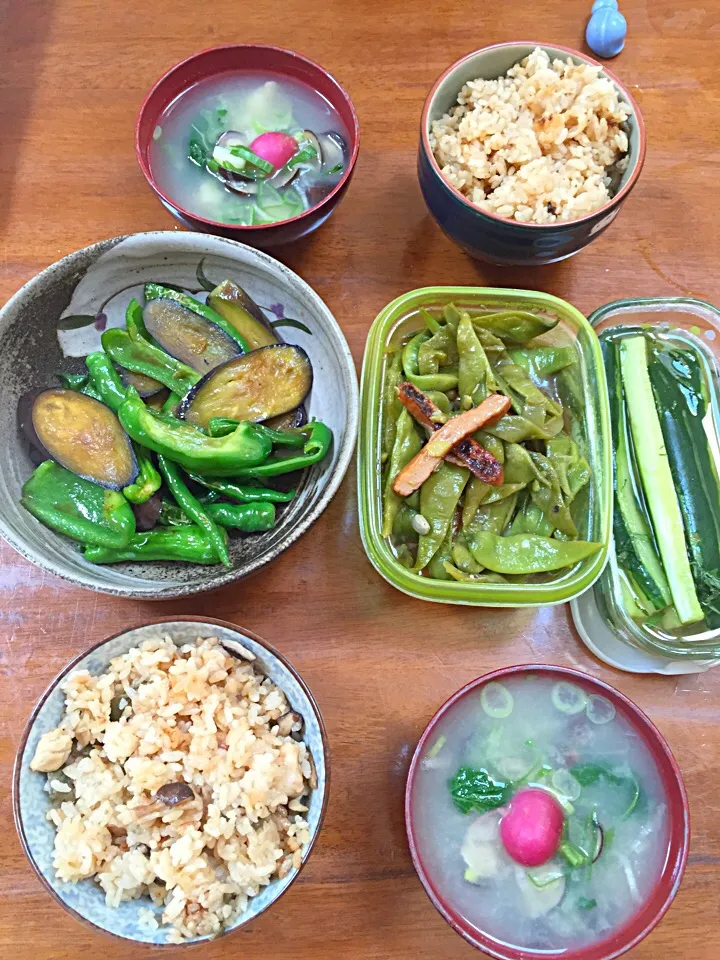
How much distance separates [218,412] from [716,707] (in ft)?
4.01

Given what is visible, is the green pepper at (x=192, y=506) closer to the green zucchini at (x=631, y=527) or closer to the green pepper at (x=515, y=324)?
the green pepper at (x=515, y=324)

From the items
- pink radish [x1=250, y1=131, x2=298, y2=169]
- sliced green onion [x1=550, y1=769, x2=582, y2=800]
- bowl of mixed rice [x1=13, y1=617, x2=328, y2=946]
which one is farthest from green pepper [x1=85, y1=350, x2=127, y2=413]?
sliced green onion [x1=550, y1=769, x2=582, y2=800]

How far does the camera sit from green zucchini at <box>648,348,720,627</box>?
4.79 feet

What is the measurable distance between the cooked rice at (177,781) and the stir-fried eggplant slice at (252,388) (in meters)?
0.45

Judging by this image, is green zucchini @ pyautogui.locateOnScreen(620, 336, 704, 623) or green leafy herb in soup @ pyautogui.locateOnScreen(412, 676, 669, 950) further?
green zucchini @ pyautogui.locateOnScreen(620, 336, 704, 623)

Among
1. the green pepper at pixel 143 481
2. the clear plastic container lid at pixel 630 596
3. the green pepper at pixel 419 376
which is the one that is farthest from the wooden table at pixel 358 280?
the green pepper at pixel 143 481

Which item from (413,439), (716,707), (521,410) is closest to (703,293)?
(521,410)

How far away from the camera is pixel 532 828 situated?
1304 mm

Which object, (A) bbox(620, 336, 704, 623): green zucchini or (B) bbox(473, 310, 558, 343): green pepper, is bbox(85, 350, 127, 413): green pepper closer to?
(B) bbox(473, 310, 558, 343): green pepper

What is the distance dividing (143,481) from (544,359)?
0.89 metres

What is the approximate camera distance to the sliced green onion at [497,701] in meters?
1.38

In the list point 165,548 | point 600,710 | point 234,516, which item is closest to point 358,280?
point 234,516

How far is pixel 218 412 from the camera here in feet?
4.45

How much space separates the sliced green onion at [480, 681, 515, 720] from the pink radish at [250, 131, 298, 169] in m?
1.22
